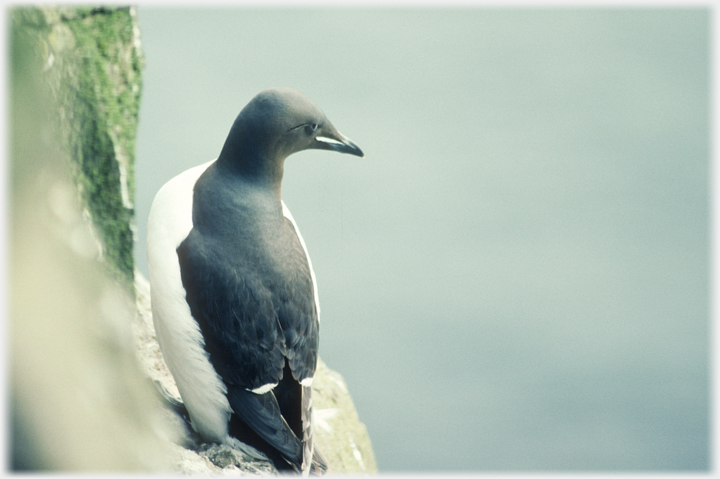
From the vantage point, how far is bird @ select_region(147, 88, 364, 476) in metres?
2.37

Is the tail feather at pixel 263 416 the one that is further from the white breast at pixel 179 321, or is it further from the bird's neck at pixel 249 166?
the bird's neck at pixel 249 166

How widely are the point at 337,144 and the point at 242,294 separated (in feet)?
2.63

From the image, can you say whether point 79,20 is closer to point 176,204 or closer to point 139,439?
point 176,204

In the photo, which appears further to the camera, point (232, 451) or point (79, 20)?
point (232, 451)

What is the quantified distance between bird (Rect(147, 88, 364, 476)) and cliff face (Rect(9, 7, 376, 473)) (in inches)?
5.8

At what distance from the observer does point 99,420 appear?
217 cm

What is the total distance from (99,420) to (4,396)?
0.30 metres

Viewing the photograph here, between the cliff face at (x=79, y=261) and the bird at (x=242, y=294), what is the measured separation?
0.48 ft

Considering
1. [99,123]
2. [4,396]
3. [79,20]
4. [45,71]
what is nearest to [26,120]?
[45,71]

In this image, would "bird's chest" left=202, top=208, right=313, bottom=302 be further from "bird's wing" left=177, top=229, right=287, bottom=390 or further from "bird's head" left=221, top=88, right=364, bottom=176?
"bird's head" left=221, top=88, right=364, bottom=176

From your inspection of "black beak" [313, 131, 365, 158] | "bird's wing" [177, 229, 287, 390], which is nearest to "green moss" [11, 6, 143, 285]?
"bird's wing" [177, 229, 287, 390]

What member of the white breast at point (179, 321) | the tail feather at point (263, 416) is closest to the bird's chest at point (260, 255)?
the white breast at point (179, 321)

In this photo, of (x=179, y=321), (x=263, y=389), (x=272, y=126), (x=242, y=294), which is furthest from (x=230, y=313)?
(x=272, y=126)

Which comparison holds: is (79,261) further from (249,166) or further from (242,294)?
(249,166)
